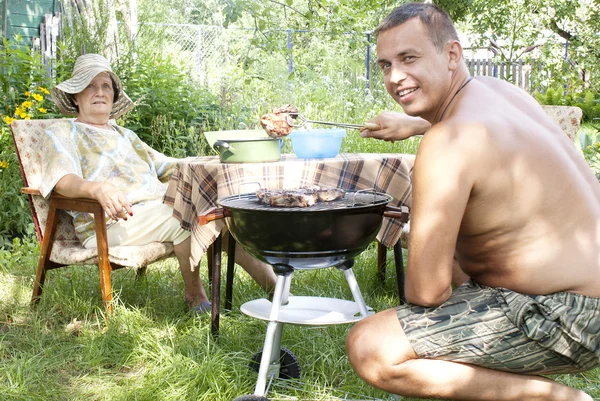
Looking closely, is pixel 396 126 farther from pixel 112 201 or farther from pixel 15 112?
pixel 15 112

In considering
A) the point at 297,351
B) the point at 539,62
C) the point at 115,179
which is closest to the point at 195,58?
the point at 539,62

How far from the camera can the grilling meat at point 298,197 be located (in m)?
2.47

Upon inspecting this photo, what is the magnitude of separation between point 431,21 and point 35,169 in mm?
2622

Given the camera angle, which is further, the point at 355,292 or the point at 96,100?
the point at 96,100

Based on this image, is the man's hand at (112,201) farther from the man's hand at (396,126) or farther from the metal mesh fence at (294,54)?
Answer: the metal mesh fence at (294,54)

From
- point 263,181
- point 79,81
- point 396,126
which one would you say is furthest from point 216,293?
point 79,81

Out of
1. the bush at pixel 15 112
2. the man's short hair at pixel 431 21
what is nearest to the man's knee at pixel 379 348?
the man's short hair at pixel 431 21

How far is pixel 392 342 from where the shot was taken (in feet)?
7.03

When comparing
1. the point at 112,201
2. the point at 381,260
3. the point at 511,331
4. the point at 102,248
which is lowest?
the point at 381,260

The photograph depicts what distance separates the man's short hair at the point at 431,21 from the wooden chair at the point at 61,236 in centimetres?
196

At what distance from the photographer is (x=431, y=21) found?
225 centimetres

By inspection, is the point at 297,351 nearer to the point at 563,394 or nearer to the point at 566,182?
the point at 563,394

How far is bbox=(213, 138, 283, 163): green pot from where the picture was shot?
3.04 metres

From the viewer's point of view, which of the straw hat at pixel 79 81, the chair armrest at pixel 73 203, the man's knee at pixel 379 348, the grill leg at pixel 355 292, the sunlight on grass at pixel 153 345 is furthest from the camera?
the straw hat at pixel 79 81
